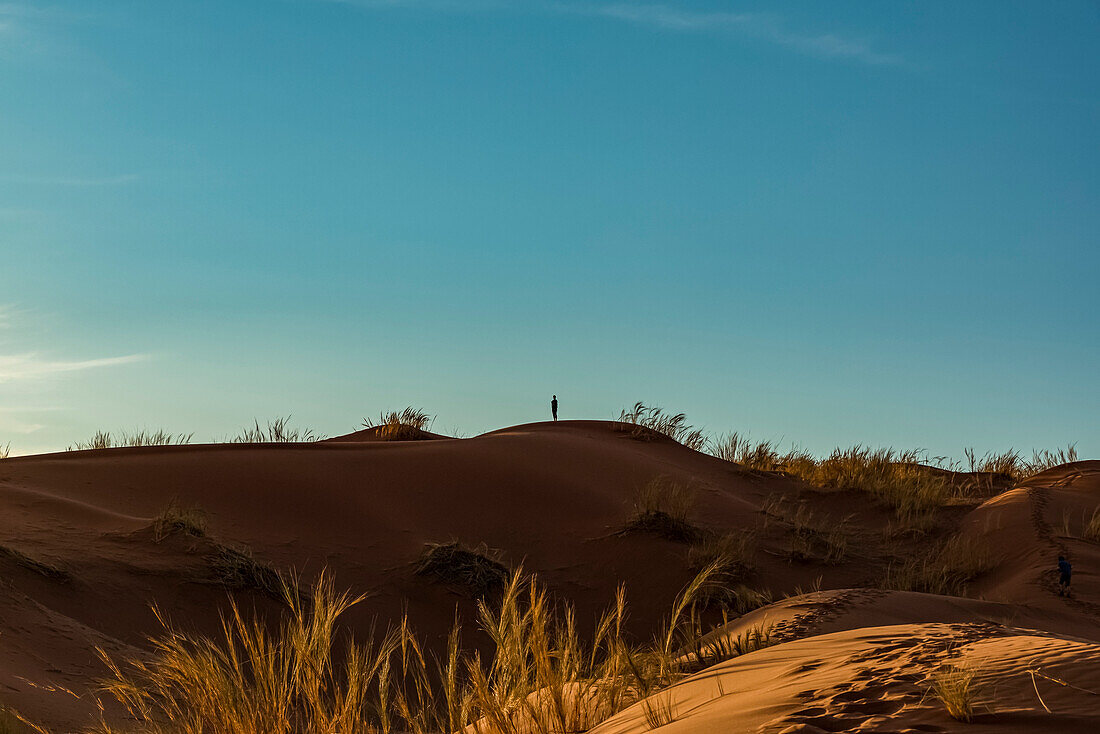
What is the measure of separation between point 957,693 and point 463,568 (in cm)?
769

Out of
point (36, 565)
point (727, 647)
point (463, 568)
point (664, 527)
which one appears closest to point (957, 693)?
point (727, 647)

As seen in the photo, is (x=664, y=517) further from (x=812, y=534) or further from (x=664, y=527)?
(x=812, y=534)

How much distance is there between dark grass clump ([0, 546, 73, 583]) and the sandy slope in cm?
5

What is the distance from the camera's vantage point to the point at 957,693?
2781mm

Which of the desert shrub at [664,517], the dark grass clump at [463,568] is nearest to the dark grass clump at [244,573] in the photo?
the dark grass clump at [463,568]

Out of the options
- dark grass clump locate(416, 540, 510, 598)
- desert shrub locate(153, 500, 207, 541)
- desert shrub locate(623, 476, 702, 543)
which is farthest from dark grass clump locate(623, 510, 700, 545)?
desert shrub locate(153, 500, 207, 541)

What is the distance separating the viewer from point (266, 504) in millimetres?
11766

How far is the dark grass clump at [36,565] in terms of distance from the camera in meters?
7.98

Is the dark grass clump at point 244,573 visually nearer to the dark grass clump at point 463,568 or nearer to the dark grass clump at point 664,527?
the dark grass clump at point 463,568

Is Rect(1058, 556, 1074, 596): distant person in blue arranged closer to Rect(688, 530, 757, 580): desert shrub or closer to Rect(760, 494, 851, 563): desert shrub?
Rect(760, 494, 851, 563): desert shrub

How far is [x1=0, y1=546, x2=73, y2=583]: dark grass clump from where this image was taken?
7.98 metres

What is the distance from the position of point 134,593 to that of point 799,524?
8.47 metres

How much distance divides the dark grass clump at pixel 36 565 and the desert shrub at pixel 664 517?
6.45m

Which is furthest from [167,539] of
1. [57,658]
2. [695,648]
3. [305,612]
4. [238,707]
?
[695,648]
